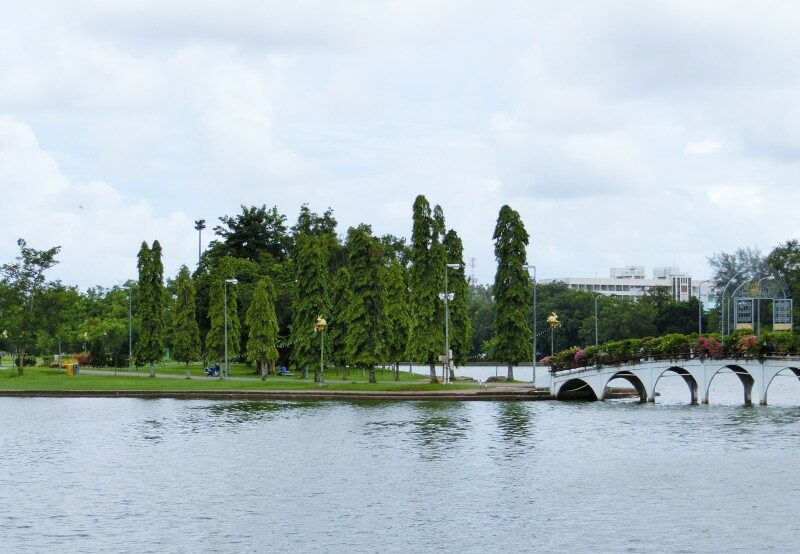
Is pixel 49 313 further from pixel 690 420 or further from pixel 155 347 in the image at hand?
pixel 690 420

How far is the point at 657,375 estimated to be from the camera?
80.2m

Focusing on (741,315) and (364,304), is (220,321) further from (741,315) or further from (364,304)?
(741,315)

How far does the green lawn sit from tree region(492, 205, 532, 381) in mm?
7822

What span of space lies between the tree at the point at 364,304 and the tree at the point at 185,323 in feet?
72.4

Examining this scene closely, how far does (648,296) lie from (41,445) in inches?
5554

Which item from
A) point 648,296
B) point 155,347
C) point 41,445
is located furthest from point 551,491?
point 648,296

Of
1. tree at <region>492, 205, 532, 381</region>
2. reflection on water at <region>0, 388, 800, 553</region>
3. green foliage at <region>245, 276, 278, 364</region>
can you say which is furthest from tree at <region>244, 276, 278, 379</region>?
reflection on water at <region>0, 388, 800, 553</region>

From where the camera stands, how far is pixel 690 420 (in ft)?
217

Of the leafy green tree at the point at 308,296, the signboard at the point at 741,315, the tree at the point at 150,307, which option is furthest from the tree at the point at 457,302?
the tree at the point at 150,307

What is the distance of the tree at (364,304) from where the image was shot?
90.0m

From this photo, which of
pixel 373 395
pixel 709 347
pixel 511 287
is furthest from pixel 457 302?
pixel 709 347

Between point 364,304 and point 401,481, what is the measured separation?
48312mm

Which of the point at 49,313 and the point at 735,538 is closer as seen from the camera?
the point at 735,538

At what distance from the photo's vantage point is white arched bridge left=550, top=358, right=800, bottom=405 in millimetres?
73938
